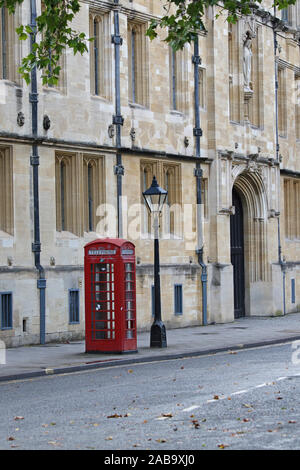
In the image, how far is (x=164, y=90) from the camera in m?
31.5

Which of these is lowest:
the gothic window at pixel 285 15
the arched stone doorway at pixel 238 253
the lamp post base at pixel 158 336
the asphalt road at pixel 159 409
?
the asphalt road at pixel 159 409

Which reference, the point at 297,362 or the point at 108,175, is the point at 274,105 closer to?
the point at 108,175

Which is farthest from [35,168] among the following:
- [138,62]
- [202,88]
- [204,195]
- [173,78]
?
[202,88]

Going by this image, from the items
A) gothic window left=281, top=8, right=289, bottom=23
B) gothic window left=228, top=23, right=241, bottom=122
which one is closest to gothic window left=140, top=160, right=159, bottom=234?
gothic window left=228, top=23, right=241, bottom=122

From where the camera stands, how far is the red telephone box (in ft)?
71.2

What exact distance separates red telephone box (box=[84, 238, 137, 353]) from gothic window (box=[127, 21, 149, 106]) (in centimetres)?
946

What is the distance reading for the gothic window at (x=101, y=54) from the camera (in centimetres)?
2886

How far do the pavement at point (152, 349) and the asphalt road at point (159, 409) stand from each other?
64 centimetres

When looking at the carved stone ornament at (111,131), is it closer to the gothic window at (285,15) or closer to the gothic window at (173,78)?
the gothic window at (173,78)

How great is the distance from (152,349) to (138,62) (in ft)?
34.3

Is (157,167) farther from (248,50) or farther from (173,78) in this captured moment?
(248,50)

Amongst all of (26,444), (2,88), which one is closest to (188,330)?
(2,88)

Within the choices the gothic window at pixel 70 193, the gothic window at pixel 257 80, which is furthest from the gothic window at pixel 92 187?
the gothic window at pixel 257 80

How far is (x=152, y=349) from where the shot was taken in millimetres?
23422
